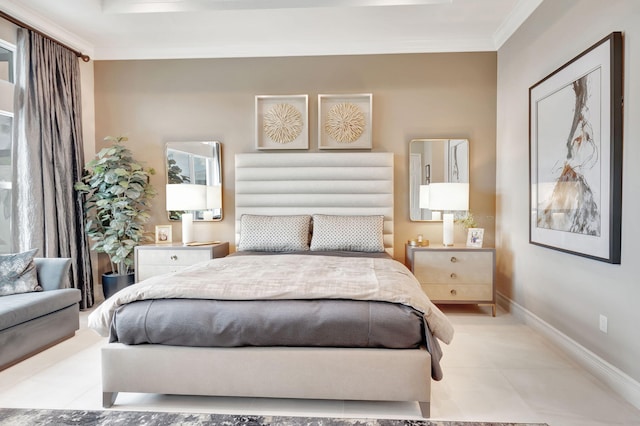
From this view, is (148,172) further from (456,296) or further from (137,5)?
(456,296)

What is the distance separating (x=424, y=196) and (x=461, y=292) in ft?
3.50

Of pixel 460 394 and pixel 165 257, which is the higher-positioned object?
pixel 165 257

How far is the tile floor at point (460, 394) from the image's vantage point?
1.98m

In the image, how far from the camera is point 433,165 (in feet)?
13.7

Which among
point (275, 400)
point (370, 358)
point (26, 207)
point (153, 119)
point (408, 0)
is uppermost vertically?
point (408, 0)

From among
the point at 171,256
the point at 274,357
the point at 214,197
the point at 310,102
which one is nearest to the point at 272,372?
the point at 274,357

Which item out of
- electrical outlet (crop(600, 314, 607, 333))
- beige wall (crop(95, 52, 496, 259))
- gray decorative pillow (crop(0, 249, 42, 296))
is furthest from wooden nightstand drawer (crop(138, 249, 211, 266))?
electrical outlet (crop(600, 314, 607, 333))

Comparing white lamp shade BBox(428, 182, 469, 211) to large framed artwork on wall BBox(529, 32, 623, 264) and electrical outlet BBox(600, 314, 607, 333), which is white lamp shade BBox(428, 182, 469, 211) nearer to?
large framed artwork on wall BBox(529, 32, 623, 264)

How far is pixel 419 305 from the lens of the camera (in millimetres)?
1941

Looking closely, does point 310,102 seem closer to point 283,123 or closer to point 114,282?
point 283,123

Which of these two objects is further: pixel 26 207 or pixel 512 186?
pixel 512 186

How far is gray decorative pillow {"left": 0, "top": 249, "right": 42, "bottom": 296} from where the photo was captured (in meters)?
2.85

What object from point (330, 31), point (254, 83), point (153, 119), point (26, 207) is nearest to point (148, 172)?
point (153, 119)

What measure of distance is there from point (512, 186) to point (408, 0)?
1987 mm
